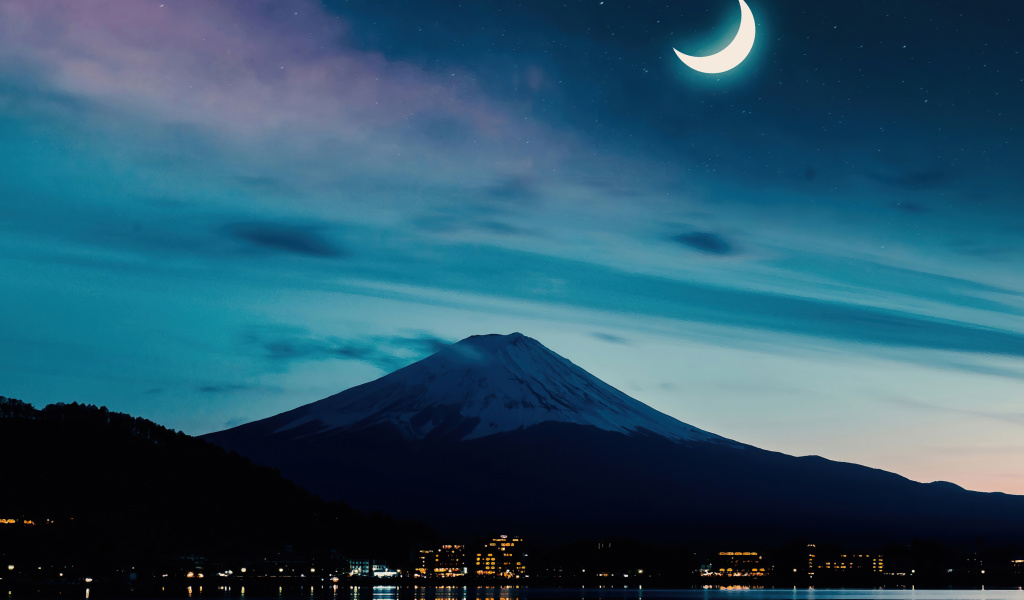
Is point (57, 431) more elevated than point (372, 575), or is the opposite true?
point (57, 431)

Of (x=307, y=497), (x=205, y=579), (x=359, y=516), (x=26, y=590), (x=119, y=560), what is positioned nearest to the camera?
(x=26, y=590)

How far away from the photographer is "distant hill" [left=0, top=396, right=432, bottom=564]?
14050 centimetres

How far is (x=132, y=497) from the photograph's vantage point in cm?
15650

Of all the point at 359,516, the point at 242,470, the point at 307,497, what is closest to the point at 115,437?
the point at 242,470

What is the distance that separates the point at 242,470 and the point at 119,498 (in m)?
24.2

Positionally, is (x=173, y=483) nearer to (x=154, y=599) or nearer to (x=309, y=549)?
(x=309, y=549)

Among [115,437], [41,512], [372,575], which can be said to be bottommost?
[372,575]

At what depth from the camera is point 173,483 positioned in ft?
539

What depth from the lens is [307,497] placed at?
186 m

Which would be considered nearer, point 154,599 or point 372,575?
point 154,599

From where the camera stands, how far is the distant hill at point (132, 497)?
461 feet

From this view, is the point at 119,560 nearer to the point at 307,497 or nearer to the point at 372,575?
the point at 307,497

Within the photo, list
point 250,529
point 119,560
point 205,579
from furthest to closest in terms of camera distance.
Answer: point 250,529 → point 205,579 → point 119,560

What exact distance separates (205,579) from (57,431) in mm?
29112
